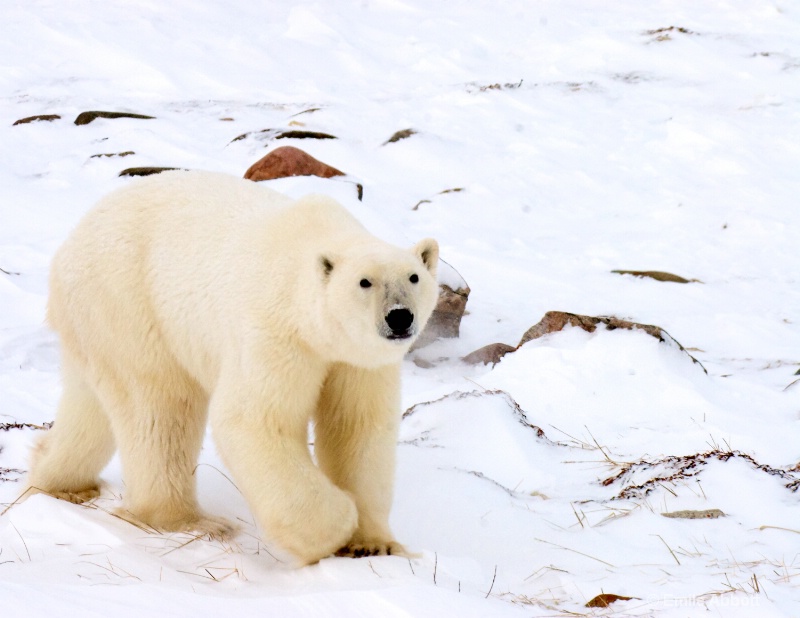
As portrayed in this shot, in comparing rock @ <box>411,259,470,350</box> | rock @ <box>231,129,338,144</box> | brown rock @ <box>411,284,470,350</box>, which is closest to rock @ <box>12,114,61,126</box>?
rock @ <box>231,129,338,144</box>

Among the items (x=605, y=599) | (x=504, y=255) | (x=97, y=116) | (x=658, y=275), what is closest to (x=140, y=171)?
(x=97, y=116)

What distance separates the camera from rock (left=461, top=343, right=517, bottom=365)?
6.62m

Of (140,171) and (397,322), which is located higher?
(140,171)

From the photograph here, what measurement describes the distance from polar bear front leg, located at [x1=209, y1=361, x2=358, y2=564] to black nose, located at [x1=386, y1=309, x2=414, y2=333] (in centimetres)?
39

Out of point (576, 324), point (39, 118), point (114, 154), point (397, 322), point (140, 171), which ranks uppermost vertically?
point (39, 118)

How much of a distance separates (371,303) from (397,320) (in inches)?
4.5

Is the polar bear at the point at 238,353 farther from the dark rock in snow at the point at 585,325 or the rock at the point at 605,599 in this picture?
the dark rock in snow at the point at 585,325

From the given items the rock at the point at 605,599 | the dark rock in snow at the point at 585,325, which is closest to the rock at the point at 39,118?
the dark rock in snow at the point at 585,325

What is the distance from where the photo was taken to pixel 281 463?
9.89 feet

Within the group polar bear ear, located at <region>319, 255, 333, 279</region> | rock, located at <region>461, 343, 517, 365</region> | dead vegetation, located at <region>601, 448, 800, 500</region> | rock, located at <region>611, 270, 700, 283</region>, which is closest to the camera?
polar bear ear, located at <region>319, 255, 333, 279</region>

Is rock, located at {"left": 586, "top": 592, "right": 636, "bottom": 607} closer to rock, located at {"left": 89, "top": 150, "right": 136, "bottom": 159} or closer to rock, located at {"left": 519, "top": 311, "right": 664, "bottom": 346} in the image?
rock, located at {"left": 519, "top": 311, "right": 664, "bottom": 346}

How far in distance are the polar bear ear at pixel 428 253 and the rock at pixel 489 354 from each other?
134 inches

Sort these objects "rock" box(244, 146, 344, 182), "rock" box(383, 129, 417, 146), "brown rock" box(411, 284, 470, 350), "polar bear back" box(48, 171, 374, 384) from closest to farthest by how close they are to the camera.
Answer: "polar bear back" box(48, 171, 374, 384) < "brown rock" box(411, 284, 470, 350) < "rock" box(244, 146, 344, 182) < "rock" box(383, 129, 417, 146)

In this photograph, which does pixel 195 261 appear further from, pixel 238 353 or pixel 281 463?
pixel 281 463
